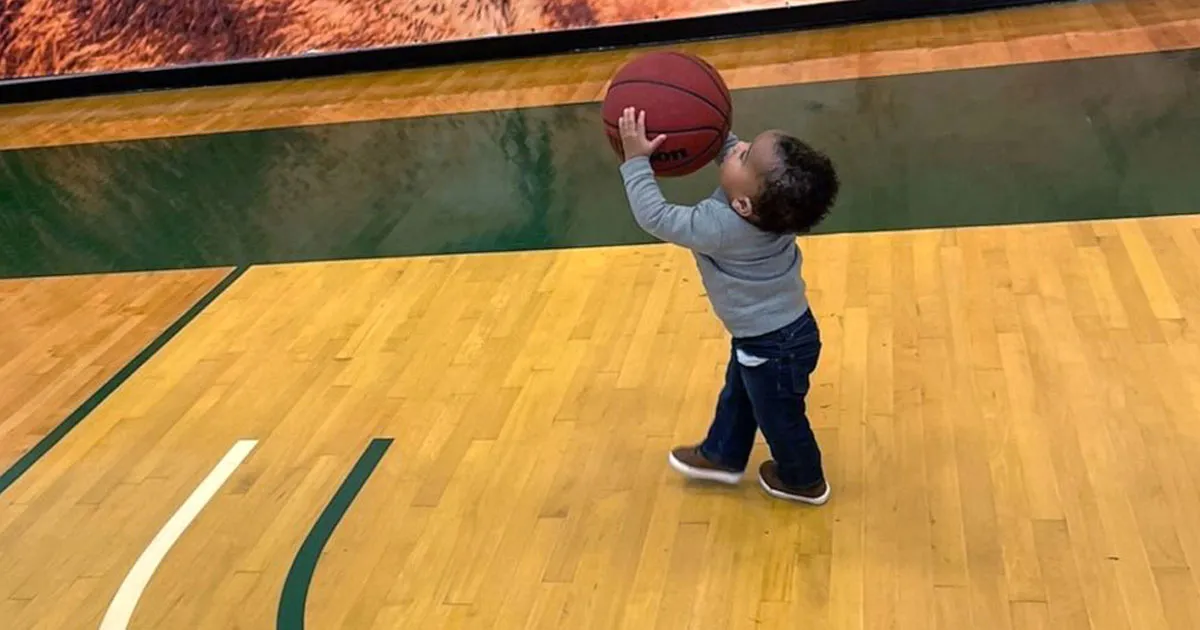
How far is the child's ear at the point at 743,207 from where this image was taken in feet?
8.39

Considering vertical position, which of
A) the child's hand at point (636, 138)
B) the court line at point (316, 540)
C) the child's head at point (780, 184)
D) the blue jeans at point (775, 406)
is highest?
the child's hand at point (636, 138)

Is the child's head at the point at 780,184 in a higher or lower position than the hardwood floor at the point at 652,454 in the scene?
higher

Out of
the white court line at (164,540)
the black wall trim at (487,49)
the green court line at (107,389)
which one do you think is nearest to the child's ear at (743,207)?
the white court line at (164,540)

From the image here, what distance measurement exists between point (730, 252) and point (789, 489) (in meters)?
0.70

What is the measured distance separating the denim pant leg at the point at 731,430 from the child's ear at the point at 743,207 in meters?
0.52

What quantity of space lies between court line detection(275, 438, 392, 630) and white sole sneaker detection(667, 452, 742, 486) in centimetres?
88

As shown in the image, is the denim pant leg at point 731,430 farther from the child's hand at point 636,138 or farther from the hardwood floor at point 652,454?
the child's hand at point 636,138

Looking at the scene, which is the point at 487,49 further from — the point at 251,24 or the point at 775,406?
the point at 775,406

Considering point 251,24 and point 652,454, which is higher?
point 652,454

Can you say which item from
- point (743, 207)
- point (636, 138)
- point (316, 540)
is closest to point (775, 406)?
point (743, 207)

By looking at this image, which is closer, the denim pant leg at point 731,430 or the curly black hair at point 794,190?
the curly black hair at point 794,190

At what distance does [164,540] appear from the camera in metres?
3.17

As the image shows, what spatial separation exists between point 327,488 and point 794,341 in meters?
1.41

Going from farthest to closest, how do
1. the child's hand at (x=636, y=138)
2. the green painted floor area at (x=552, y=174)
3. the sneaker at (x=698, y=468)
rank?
the green painted floor area at (x=552, y=174) → the sneaker at (x=698, y=468) → the child's hand at (x=636, y=138)
